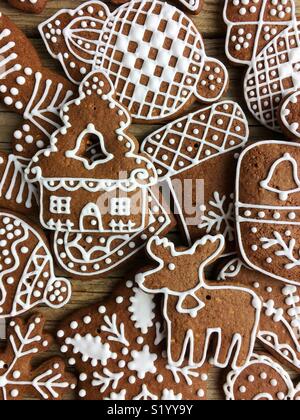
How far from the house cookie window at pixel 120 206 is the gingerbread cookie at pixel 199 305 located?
0.08m

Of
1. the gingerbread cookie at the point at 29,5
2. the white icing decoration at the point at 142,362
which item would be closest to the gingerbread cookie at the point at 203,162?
the white icing decoration at the point at 142,362

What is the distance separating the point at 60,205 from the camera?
2.72 feet

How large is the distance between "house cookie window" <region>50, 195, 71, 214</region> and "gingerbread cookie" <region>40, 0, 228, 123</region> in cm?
24

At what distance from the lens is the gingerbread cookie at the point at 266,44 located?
0.86m

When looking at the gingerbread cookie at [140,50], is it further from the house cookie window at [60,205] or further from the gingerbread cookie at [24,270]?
the gingerbread cookie at [24,270]

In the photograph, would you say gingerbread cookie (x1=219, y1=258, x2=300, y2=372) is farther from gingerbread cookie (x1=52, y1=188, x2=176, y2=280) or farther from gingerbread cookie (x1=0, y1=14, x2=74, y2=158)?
gingerbread cookie (x1=0, y1=14, x2=74, y2=158)

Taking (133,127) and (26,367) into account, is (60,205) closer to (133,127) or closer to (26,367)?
(133,127)

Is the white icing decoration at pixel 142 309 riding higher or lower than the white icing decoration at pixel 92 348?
higher

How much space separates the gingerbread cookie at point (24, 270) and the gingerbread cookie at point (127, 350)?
0.08m

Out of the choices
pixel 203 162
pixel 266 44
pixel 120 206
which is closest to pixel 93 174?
pixel 120 206

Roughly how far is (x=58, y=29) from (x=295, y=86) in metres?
0.51

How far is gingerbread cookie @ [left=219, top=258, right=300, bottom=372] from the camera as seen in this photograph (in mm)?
865

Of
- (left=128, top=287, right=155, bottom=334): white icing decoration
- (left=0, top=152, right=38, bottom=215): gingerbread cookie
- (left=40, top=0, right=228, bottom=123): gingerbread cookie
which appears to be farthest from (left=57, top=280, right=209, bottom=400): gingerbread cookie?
(left=40, top=0, right=228, bottom=123): gingerbread cookie

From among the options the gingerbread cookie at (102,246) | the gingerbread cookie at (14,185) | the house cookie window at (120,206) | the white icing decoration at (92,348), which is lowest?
the white icing decoration at (92,348)
